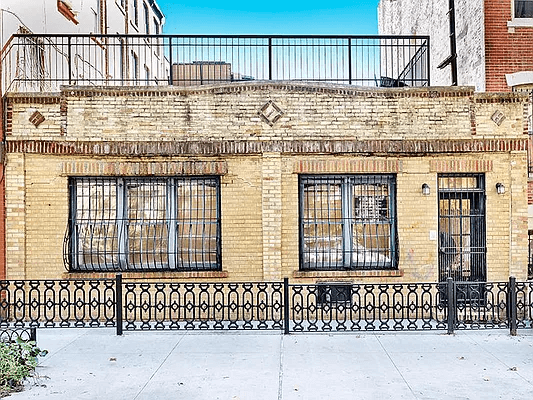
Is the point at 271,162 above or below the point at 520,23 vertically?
below

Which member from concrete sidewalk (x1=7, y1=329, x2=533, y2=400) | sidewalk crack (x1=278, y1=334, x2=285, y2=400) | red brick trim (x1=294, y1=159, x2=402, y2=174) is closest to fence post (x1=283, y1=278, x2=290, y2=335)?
concrete sidewalk (x1=7, y1=329, x2=533, y2=400)

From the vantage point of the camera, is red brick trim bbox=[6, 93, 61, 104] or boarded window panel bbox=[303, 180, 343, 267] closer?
red brick trim bbox=[6, 93, 61, 104]

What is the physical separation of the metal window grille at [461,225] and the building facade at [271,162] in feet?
0.13

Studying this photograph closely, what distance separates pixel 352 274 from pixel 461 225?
8.14 feet

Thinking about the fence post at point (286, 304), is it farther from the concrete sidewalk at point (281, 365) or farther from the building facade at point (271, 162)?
the building facade at point (271, 162)

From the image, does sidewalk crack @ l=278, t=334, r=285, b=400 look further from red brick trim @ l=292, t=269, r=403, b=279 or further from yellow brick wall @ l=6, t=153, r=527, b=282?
yellow brick wall @ l=6, t=153, r=527, b=282

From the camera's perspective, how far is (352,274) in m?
11.7

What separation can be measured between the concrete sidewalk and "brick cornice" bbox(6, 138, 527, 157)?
11.6 feet

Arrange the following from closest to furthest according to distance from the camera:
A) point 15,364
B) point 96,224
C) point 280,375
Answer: point 15,364 < point 280,375 < point 96,224

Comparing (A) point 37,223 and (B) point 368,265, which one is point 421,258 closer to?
(B) point 368,265

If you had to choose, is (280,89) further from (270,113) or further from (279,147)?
(279,147)

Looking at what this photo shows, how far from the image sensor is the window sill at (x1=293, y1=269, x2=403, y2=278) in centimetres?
1164

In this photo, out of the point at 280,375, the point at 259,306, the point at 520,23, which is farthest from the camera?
the point at 520,23

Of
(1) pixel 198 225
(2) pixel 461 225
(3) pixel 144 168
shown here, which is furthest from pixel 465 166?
(3) pixel 144 168
